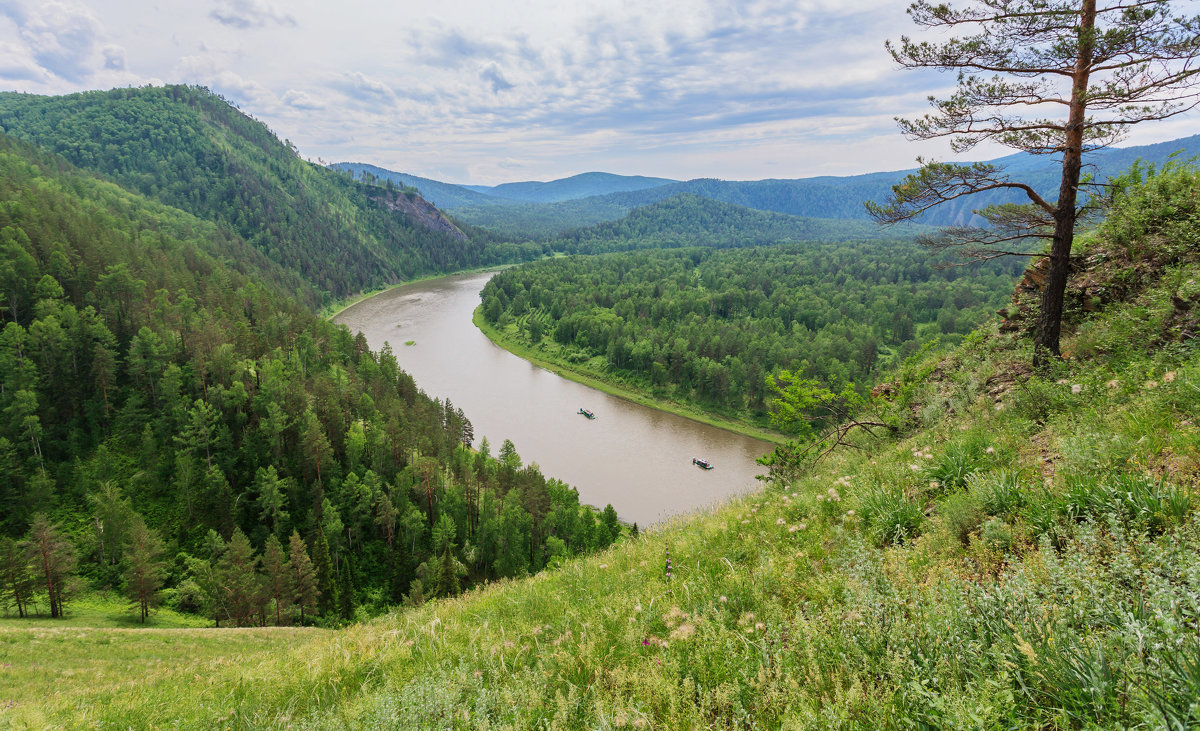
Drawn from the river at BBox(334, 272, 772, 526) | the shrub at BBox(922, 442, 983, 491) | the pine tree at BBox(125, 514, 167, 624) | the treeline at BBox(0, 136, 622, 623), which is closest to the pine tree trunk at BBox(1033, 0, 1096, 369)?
the shrub at BBox(922, 442, 983, 491)

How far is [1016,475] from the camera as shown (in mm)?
4746

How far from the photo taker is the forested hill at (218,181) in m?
151

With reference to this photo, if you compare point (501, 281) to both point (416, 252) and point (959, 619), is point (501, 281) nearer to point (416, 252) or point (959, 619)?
point (416, 252)

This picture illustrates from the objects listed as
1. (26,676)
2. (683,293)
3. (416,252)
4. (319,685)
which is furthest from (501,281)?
(319,685)

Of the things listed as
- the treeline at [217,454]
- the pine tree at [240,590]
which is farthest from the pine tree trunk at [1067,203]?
the pine tree at [240,590]

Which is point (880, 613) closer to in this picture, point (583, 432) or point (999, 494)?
point (999, 494)

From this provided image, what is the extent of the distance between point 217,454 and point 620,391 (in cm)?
4471

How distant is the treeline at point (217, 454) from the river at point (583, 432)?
583cm

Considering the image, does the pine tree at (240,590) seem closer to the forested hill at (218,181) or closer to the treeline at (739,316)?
the treeline at (739,316)

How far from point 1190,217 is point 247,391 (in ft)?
183

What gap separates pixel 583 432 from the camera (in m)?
54.3

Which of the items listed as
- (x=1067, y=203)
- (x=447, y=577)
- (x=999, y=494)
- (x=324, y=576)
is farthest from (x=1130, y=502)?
(x=324, y=576)

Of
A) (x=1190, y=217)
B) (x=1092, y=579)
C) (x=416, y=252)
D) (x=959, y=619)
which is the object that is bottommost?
(x=959, y=619)

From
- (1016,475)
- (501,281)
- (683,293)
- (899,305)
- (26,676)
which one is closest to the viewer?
(1016,475)
